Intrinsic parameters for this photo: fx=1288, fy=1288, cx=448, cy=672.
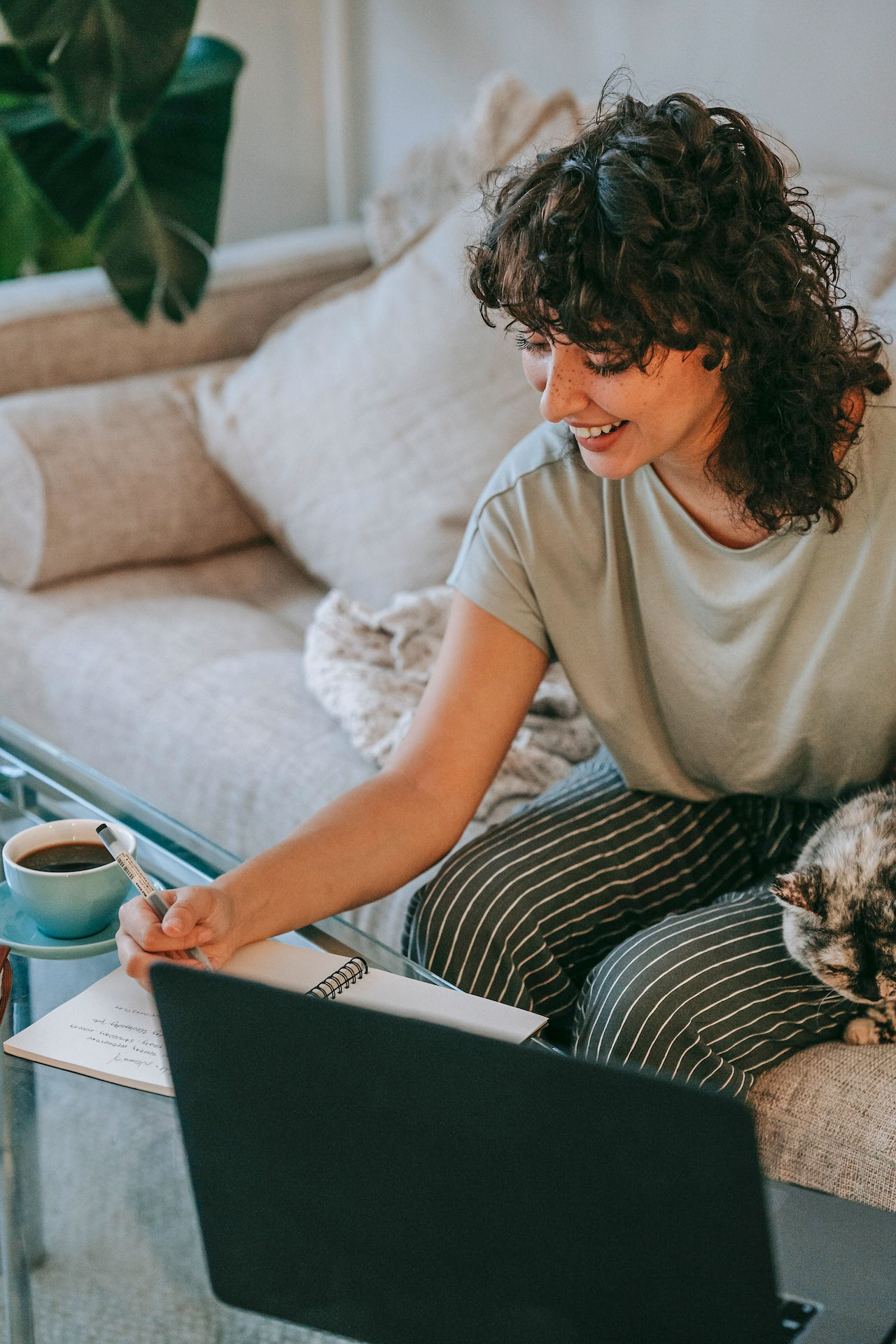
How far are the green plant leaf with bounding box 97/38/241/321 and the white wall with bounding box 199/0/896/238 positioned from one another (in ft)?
1.82

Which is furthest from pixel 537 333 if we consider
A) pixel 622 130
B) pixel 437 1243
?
pixel 437 1243

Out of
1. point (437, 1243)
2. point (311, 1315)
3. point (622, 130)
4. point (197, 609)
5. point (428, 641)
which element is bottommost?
point (197, 609)

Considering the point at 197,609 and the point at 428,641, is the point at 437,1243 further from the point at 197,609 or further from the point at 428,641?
the point at 197,609

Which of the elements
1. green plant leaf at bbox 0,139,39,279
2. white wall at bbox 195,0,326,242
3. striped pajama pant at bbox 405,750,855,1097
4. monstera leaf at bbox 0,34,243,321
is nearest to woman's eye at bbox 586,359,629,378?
striped pajama pant at bbox 405,750,855,1097

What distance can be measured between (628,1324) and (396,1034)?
173 mm

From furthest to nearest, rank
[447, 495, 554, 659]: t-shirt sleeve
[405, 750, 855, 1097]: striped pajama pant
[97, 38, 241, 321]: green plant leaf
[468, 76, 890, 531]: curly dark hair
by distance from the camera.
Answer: [97, 38, 241, 321]: green plant leaf < [447, 495, 554, 659]: t-shirt sleeve < [405, 750, 855, 1097]: striped pajama pant < [468, 76, 890, 531]: curly dark hair

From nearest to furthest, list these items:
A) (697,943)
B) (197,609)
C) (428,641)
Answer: (697,943) < (428,641) < (197,609)

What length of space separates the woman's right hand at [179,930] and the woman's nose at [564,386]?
0.42 metres

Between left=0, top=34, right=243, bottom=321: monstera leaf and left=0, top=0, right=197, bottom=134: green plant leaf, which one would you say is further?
left=0, top=34, right=243, bottom=321: monstera leaf

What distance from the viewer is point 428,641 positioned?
64.6 inches

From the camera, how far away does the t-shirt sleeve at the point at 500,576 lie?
114 cm

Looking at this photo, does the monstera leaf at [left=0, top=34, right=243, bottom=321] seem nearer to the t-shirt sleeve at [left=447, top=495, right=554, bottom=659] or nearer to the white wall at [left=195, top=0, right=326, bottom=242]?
the white wall at [left=195, top=0, right=326, bottom=242]

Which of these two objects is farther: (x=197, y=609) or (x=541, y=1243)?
(x=197, y=609)

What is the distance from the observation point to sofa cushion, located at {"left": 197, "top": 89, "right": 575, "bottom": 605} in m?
1.76
